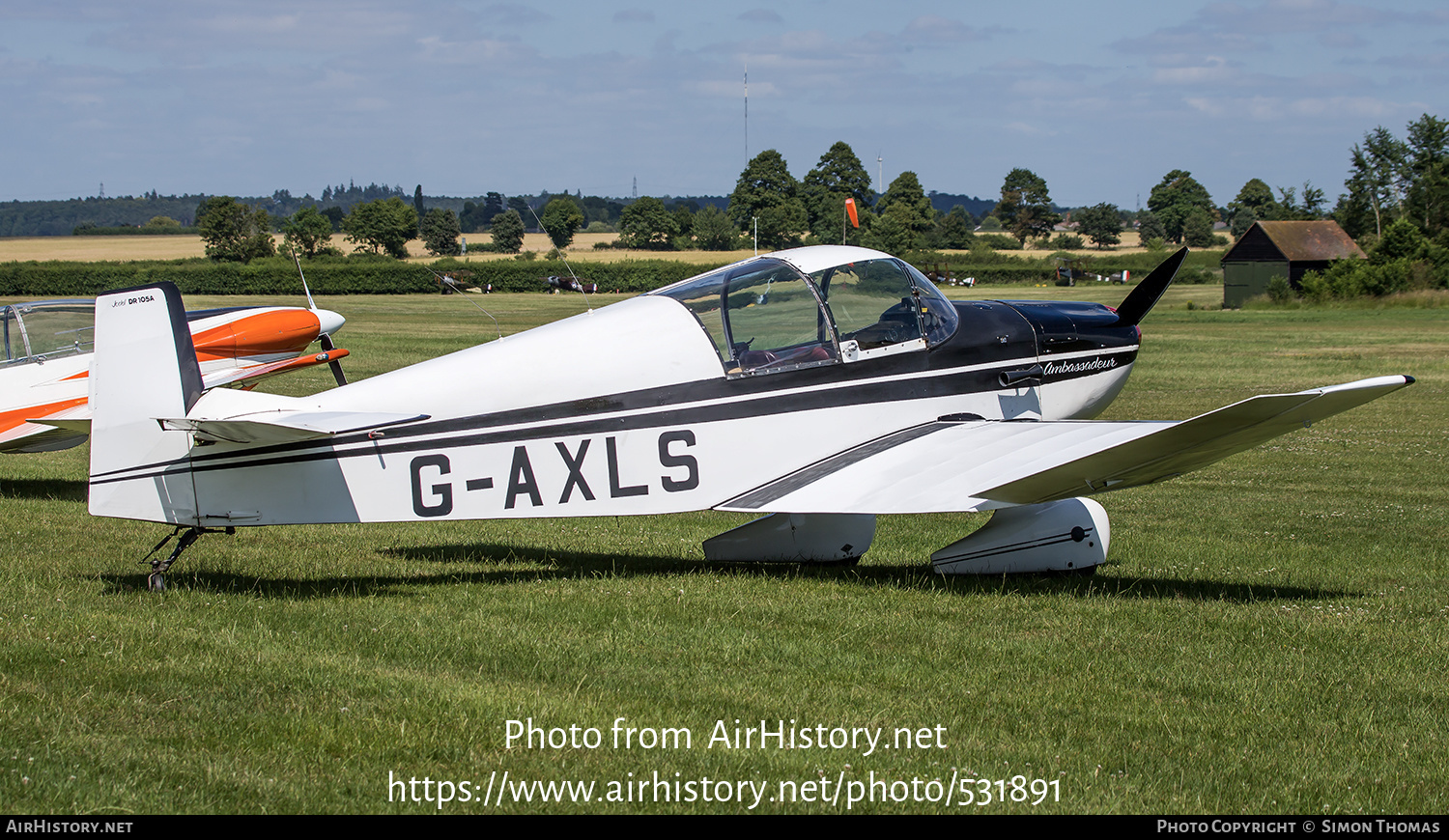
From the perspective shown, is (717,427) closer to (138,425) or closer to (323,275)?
(138,425)

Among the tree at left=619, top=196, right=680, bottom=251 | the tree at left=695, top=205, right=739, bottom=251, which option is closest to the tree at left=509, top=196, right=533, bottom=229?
the tree at left=695, top=205, right=739, bottom=251

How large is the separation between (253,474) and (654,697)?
103 inches

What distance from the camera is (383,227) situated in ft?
274

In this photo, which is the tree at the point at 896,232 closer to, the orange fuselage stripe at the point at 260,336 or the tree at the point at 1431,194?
the tree at the point at 1431,194

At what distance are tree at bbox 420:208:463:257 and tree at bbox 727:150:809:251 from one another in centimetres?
3885

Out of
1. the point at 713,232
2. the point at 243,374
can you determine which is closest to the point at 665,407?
the point at 243,374

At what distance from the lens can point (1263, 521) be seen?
1050cm

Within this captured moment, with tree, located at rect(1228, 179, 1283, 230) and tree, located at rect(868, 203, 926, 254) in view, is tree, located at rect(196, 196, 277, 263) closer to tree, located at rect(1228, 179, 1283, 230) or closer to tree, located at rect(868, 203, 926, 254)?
tree, located at rect(868, 203, 926, 254)

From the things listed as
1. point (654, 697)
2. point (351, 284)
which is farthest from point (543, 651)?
point (351, 284)

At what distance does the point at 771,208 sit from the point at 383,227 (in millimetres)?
53937

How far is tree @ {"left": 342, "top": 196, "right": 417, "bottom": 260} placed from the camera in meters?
83.7

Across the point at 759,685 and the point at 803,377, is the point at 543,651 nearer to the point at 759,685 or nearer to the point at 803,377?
the point at 759,685

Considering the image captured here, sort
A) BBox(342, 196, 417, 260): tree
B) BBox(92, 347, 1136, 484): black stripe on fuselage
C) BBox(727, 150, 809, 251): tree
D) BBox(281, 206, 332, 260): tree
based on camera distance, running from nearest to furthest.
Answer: BBox(92, 347, 1136, 484): black stripe on fuselage, BBox(727, 150, 809, 251): tree, BBox(281, 206, 332, 260): tree, BBox(342, 196, 417, 260): tree

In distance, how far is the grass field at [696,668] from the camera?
3.95 m
